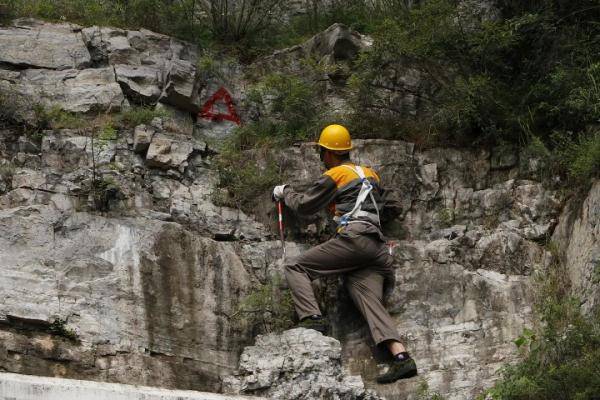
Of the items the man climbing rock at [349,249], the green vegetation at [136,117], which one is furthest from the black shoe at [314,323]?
the green vegetation at [136,117]

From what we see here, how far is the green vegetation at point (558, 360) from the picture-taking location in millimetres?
8336

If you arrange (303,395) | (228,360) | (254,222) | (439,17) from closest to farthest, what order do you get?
(303,395), (228,360), (254,222), (439,17)

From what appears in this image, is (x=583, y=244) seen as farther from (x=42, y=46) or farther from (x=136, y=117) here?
(x=42, y=46)

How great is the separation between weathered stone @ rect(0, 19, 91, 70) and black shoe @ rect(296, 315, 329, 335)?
13.8ft

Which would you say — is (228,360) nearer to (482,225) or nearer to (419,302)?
(419,302)

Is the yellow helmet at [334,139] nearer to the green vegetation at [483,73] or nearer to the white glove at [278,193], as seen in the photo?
the white glove at [278,193]

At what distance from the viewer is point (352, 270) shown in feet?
32.8

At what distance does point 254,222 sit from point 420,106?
248 cm

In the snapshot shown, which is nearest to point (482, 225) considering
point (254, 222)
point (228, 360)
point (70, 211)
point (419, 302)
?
point (419, 302)

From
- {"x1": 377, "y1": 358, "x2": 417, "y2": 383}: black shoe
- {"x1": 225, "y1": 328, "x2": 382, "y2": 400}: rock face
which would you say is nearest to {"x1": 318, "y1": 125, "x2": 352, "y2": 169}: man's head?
{"x1": 225, "y1": 328, "x2": 382, "y2": 400}: rock face

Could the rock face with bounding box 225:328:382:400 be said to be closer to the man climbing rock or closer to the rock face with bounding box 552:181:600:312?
the man climbing rock

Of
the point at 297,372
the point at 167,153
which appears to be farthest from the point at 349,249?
the point at 167,153

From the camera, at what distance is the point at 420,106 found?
12133 millimetres

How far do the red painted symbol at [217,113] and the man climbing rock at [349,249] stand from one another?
178cm
